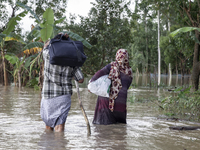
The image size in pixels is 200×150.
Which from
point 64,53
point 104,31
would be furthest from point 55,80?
point 104,31

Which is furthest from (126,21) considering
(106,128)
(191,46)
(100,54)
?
(106,128)

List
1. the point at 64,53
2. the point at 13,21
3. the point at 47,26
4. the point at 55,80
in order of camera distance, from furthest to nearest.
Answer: the point at 13,21, the point at 47,26, the point at 55,80, the point at 64,53

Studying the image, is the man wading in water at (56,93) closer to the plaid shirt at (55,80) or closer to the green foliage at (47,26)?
the plaid shirt at (55,80)

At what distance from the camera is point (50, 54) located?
4.27m

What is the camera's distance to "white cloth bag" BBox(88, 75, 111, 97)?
225 inches

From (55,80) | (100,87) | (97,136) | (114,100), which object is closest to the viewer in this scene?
(55,80)

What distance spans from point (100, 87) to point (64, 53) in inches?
65.8

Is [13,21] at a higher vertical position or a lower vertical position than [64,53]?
higher

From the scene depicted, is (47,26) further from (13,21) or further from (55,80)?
(55,80)

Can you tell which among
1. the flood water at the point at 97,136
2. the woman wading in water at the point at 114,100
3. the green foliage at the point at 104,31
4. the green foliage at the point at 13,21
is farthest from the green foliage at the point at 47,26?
the green foliage at the point at 104,31

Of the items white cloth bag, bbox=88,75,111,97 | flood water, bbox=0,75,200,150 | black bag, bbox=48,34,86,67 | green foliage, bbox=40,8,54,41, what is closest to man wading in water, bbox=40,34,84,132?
black bag, bbox=48,34,86,67

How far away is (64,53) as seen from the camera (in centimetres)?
425

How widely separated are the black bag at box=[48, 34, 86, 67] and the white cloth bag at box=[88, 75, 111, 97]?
139cm

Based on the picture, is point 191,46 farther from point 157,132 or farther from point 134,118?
point 157,132
